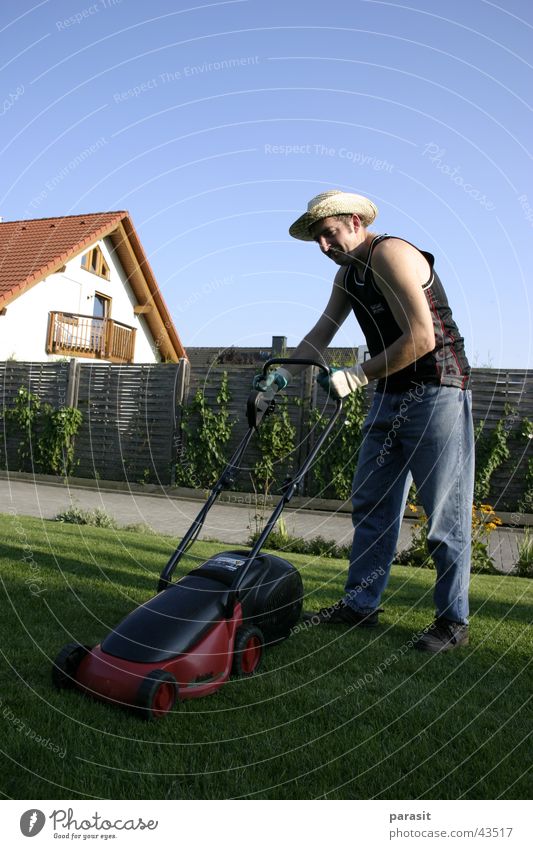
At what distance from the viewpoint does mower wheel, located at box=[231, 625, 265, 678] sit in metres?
2.89

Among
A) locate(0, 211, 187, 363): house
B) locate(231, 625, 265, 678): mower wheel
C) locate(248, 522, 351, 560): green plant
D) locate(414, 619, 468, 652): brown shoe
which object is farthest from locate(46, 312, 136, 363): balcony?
locate(231, 625, 265, 678): mower wheel

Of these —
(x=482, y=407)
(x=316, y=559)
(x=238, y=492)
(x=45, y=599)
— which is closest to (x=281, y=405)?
(x=238, y=492)

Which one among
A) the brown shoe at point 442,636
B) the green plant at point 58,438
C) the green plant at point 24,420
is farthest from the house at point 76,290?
the brown shoe at point 442,636

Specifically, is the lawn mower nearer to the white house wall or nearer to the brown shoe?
the brown shoe

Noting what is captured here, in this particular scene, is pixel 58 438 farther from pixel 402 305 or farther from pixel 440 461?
pixel 402 305

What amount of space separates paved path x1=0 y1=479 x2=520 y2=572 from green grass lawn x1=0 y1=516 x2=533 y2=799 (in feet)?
13.2

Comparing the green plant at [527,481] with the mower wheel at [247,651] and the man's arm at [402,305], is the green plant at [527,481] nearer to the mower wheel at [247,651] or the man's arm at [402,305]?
the man's arm at [402,305]

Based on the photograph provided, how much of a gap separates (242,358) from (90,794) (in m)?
17.3

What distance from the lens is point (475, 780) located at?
2.17m

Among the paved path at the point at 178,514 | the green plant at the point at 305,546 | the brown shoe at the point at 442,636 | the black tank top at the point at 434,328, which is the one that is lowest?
the paved path at the point at 178,514

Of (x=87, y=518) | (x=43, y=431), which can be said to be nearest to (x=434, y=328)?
(x=87, y=518)

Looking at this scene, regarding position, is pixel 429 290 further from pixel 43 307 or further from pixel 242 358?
pixel 43 307

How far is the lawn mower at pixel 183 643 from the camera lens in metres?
2.52

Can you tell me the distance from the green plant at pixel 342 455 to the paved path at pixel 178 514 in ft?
1.68
